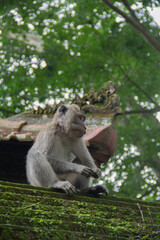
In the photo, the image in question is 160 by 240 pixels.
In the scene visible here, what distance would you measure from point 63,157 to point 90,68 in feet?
42.1

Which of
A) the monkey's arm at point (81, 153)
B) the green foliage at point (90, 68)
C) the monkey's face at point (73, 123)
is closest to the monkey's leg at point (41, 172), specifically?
the monkey's face at point (73, 123)

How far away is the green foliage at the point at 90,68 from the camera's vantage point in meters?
16.9

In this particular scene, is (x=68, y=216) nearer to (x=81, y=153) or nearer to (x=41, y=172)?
(x=41, y=172)

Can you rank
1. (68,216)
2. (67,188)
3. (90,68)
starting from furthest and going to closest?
(90,68) < (67,188) < (68,216)

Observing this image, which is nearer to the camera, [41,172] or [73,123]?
[41,172]

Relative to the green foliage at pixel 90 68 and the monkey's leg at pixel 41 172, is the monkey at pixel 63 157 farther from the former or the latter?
the green foliage at pixel 90 68

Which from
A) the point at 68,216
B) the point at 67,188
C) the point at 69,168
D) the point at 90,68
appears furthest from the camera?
the point at 90,68

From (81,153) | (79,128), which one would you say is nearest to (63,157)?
(81,153)

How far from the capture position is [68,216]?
4344 mm

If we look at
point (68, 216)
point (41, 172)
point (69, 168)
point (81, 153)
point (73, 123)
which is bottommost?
point (81, 153)

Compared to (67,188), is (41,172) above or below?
below

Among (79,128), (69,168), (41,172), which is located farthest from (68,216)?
(79,128)

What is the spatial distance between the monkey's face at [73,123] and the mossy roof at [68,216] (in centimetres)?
171

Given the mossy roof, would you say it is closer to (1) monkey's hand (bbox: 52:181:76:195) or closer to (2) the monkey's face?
(1) monkey's hand (bbox: 52:181:76:195)
